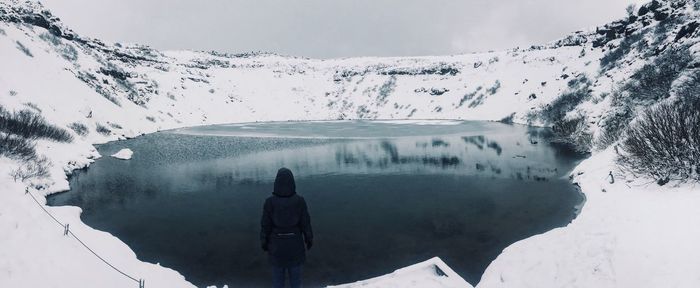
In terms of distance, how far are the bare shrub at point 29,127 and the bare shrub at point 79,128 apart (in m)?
7.79

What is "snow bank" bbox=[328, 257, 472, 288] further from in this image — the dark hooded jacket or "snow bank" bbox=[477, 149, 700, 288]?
the dark hooded jacket

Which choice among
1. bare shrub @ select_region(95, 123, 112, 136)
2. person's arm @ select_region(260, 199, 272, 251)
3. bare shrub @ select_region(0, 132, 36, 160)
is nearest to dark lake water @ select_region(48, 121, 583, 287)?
bare shrub @ select_region(0, 132, 36, 160)

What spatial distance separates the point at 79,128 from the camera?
58.2 metres

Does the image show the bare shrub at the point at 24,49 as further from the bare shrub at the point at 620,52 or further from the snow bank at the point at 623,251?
the bare shrub at the point at 620,52

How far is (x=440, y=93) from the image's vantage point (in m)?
141

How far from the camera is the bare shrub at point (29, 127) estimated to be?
37875mm

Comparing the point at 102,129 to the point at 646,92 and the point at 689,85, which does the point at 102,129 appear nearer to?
the point at 646,92

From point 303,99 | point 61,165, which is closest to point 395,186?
point 61,165

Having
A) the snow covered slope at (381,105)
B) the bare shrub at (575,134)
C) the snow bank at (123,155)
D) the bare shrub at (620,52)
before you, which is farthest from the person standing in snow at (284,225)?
the bare shrub at (620,52)

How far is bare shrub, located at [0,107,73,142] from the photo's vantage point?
124ft

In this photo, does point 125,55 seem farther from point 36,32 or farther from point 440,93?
point 440,93

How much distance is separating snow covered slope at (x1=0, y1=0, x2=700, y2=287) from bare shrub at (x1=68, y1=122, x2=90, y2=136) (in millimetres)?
320

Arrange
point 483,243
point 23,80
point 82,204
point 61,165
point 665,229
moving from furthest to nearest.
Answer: point 23,80, point 61,165, point 82,204, point 483,243, point 665,229

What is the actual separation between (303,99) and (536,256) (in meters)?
148
